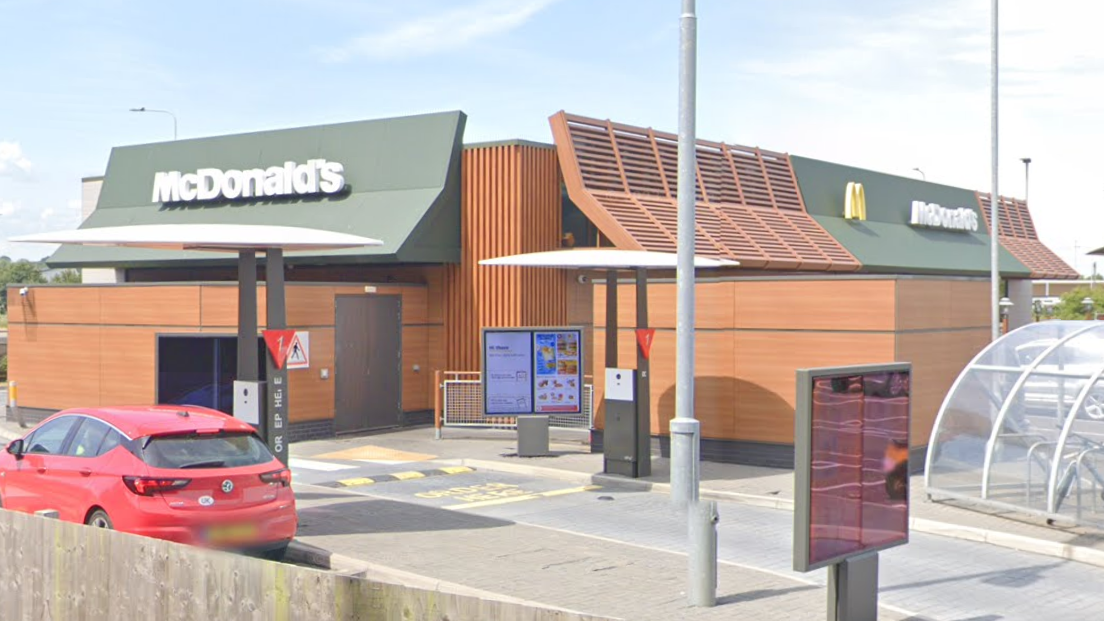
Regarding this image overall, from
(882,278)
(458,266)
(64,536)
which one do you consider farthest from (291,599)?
(458,266)

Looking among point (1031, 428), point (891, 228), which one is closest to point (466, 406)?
point (1031, 428)

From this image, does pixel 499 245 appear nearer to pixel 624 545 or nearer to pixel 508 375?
pixel 508 375

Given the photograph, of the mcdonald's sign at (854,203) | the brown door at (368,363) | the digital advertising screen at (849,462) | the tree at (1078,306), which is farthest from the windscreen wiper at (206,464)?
the tree at (1078,306)

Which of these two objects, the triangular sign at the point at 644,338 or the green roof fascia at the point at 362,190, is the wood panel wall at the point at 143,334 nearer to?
the green roof fascia at the point at 362,190

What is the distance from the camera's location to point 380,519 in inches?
607

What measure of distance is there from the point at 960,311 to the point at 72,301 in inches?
735

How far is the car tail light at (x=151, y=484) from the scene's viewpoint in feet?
37.7

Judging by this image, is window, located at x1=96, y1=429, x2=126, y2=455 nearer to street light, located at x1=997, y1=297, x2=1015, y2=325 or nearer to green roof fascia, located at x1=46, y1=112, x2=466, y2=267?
green roof fascia, located at x1=46, y1=112, x2=466, y2=267

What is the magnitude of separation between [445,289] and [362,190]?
3074mm

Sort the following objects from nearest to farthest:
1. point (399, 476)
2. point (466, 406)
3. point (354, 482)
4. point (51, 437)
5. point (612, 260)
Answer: point (51, 437), point (612, 260), point (354, 482), point (399, 476), point (466, 406)

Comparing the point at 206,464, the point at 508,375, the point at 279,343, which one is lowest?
the point at 206,464

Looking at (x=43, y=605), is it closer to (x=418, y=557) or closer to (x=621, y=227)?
(x=418, y=557)

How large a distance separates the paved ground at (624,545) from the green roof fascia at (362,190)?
23.4ft

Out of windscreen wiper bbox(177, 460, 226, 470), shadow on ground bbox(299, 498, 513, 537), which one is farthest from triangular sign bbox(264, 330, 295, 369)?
windscreen wiper bbox(177, 460, 226, 470)
